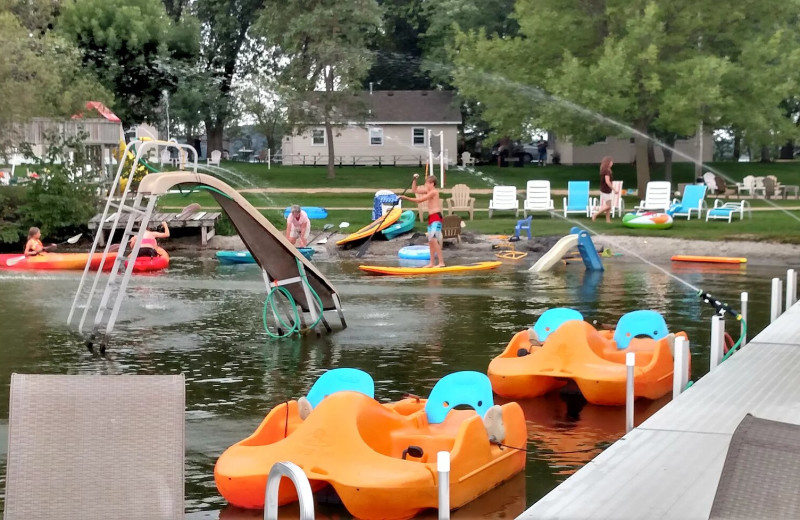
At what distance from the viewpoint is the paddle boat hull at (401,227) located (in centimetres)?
3088

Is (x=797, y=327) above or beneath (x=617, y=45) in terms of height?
beneath

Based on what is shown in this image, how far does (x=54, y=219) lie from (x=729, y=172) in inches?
1475

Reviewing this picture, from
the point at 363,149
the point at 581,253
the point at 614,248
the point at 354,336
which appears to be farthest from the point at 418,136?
the point at 354,336

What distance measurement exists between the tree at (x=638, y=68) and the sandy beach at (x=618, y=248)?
8.24 m

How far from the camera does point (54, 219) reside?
31.0 meters

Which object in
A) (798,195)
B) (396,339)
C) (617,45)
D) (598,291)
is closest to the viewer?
(396,339)

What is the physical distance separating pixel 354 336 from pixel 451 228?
45.5 ft

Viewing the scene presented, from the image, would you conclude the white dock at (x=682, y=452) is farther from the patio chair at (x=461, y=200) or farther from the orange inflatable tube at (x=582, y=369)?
the patio chair at (x=461, y=200)

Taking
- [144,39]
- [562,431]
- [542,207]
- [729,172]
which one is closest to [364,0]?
[144,39]

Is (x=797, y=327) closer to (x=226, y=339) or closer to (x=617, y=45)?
(x=226, y=339)

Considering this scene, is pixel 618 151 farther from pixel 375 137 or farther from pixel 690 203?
pixel 690 203

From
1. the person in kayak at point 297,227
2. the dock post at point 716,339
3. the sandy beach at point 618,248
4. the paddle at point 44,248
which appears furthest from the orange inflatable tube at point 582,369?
the paddle at point 44,248

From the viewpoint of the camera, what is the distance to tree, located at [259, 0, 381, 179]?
54.3 meters

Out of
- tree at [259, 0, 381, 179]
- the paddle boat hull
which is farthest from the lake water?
tree at [259, 0, 381, 179]
